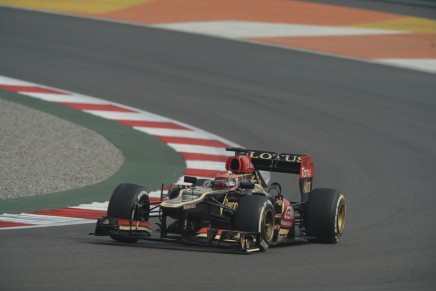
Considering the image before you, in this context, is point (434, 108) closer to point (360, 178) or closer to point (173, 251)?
point (360, 178)

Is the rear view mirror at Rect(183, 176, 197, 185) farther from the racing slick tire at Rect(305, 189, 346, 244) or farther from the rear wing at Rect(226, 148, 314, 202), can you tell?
the racing slick tire at Rect(305, 189, 346, 244)

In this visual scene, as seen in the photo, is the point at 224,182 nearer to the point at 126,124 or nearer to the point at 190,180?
the point at 190,180

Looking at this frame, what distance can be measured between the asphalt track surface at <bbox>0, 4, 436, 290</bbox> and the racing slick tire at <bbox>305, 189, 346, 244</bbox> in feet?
0.56

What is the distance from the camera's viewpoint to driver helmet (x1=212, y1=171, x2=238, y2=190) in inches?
422

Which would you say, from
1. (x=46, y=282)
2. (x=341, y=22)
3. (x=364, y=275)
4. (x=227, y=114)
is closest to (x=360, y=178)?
(x=227, y=114)

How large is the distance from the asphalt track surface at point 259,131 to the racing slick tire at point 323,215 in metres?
0.17

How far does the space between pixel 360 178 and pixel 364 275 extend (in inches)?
233

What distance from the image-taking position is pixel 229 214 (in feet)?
34.9

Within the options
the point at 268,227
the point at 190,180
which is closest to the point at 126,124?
the point at 190,180

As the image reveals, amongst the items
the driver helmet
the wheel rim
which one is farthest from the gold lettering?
the wheel rim

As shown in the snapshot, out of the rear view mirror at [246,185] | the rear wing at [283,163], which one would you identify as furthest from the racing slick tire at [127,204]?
the rear wing at [283,163]

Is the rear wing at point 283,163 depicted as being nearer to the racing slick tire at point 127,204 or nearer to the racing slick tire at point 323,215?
the racing slick tire at point 323,215

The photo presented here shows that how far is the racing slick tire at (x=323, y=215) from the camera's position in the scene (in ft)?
36.9

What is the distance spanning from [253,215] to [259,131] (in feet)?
26.8
